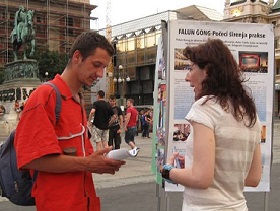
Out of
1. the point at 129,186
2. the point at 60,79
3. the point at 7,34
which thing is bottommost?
the point at 129,186

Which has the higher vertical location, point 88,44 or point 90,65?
point 88,44

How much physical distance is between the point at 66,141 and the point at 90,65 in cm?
41

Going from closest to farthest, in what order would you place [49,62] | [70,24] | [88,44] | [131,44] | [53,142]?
1. [53,142]
2. [88,44]
3. [49,62]
4. [70,24]
5. [131,44]

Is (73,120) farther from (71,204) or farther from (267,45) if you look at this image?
(267,45)

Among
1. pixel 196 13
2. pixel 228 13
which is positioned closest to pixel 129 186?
pixel 228 13

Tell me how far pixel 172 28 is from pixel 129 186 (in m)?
4.70

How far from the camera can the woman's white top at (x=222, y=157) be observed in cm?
219

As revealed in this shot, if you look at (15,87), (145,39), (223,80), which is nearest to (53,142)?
(223,80)

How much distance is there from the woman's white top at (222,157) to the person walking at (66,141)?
1.38ft

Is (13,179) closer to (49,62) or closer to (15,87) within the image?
(15,87)

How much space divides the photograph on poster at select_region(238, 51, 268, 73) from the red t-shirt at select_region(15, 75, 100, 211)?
8.70ft

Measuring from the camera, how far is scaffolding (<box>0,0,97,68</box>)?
5619 cm

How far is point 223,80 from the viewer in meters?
2.29

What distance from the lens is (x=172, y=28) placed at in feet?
14.0
